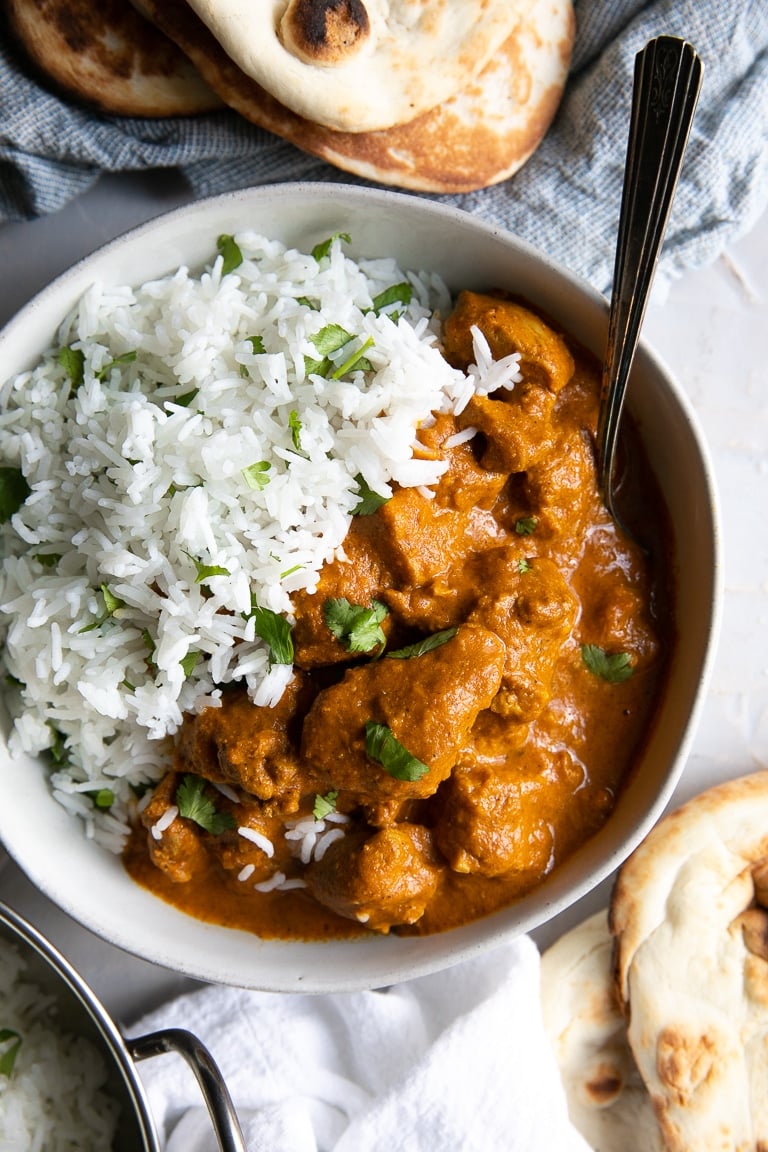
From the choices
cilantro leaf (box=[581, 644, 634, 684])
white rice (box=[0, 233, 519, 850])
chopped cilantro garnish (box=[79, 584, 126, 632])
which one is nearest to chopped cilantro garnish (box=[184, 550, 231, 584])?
white rice (box=[0, 233, 519, 850])

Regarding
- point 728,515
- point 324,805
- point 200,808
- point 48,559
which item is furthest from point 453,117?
point 200,808

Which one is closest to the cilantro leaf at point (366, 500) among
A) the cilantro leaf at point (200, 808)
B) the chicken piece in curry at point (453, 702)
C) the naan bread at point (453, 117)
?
the chicken piece in curry at point (453, 702)

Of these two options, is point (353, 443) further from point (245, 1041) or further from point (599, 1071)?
point (599, 1071)

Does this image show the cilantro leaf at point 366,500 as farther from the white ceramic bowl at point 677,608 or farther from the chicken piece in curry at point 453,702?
the white ceramic bowl at point 677,608

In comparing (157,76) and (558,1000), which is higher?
(157,76)

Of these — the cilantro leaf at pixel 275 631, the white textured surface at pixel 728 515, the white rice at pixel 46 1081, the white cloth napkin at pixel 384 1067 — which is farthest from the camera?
the white textured surface at pixel 728 515

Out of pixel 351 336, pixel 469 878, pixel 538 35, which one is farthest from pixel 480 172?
pixel 469 878
